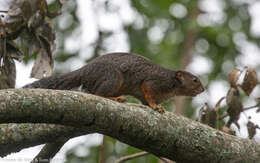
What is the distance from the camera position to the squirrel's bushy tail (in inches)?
164

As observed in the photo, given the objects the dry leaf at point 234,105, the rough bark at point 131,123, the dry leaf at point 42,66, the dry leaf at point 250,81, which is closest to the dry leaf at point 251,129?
the dry leaf at point 234,105

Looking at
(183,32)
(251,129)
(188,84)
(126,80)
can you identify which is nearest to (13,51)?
(126,80)

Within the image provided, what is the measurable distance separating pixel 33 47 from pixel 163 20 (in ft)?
18.2

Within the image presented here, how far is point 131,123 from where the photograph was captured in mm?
2986

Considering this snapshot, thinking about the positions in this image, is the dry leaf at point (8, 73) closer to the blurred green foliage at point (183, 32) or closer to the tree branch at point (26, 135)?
the tree branch at point (26, 135)

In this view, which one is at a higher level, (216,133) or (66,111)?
(66,111)

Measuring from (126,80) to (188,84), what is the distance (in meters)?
1.09

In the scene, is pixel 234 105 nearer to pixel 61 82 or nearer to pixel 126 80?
pixel 126 80

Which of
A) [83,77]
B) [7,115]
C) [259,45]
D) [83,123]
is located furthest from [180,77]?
[259,45]

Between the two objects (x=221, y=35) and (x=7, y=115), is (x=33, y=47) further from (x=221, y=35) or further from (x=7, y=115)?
(x=221, y=35)

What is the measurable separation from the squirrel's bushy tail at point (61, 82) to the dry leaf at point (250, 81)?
1819 mm

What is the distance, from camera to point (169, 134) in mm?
3135

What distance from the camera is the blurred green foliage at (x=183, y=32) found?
7.88m

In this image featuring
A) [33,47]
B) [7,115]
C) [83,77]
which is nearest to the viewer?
[7,115]
